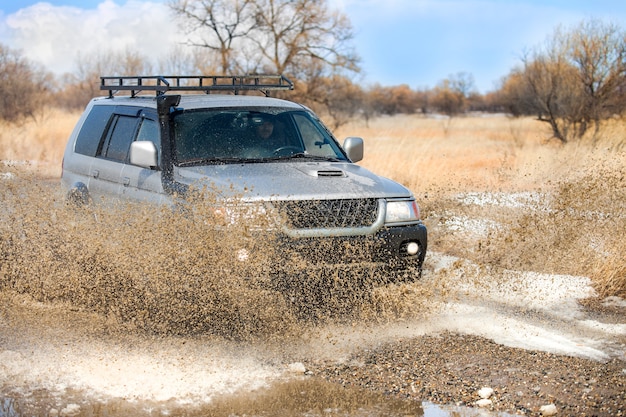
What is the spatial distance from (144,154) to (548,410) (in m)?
3.75

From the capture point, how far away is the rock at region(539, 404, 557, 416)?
4.35m

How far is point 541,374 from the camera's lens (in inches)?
195

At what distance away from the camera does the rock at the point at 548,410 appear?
435 centimetres

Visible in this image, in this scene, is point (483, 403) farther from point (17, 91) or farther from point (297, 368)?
point (17, 91)

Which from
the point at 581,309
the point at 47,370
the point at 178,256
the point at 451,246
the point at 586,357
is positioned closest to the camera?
the point at 47,370

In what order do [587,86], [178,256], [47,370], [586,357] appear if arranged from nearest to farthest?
[47,370]
[586,357]
[178,256]
[587,86]

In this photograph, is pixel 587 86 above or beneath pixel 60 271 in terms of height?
above

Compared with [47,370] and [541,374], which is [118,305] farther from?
[541,374]

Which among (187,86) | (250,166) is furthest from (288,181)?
(187,86)

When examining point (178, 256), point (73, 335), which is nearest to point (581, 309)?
point (178, 256)

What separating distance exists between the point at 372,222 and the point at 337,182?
44cm

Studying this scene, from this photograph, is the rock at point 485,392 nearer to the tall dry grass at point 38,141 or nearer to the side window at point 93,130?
the side window at point 93,130

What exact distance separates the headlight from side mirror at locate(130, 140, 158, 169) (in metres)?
1.94

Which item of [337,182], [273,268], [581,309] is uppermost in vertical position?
[337,182]
